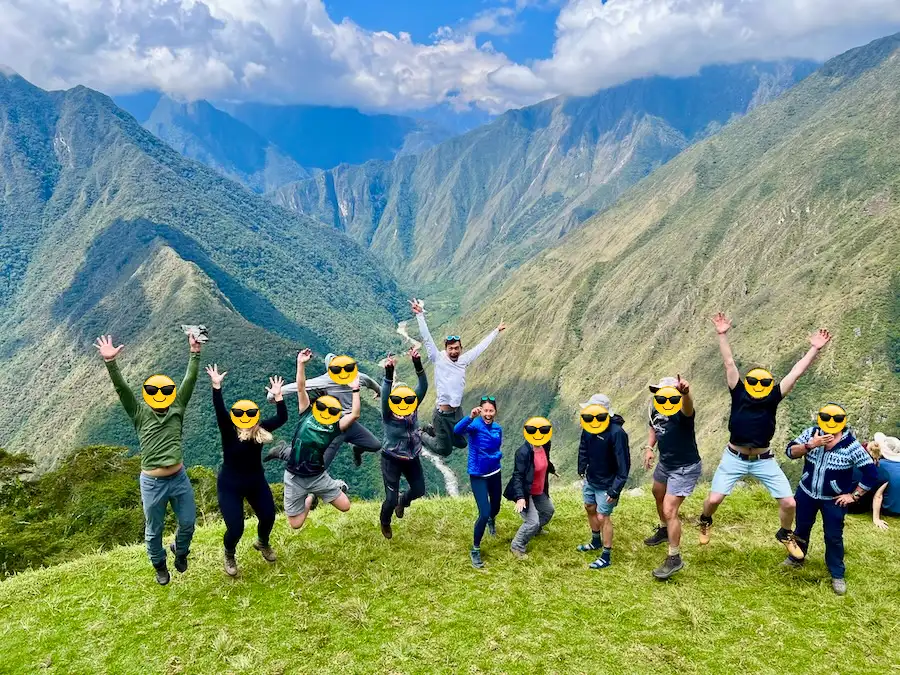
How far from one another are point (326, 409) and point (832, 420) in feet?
27.8

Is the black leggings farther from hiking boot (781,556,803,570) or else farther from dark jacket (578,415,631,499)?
hiking boot (781,556,803,570)

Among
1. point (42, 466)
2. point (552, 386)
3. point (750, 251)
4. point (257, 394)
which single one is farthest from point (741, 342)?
point (42, 466)

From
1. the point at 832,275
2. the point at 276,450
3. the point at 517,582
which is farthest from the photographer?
the point at 832,275

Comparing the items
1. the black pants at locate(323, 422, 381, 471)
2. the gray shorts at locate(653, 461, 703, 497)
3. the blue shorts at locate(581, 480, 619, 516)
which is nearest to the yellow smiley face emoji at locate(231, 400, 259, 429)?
the black pants at locate(323, 422, 381, 471)

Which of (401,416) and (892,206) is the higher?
(892,206)

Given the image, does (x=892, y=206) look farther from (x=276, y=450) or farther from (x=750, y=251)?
(x=276, y=450)

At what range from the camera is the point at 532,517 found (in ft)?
35.8

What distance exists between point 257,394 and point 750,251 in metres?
143

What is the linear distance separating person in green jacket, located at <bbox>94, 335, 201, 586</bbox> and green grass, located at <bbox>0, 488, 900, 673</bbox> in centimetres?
124

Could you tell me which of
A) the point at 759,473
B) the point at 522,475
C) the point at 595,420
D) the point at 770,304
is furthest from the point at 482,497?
the point at 770,304

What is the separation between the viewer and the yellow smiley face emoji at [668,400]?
9336 mm

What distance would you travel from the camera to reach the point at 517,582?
9.91m

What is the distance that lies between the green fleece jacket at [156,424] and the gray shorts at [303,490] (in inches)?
86.6

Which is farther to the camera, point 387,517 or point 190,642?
point 387,517
